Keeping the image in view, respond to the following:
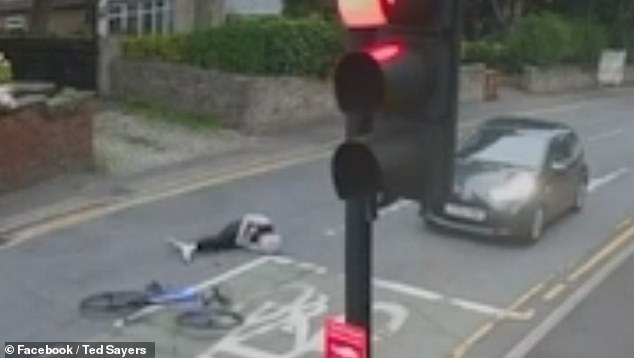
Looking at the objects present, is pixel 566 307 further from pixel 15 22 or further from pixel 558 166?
pixel 15 22

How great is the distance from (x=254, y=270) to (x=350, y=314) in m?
7.89

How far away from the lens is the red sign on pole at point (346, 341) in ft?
11.5

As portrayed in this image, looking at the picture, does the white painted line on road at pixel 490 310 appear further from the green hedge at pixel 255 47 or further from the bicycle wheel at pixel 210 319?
the green hedge at pixel 255 47

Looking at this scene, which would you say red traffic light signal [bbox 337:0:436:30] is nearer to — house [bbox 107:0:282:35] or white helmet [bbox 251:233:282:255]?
white helmet [bbox 251:233:282:255]

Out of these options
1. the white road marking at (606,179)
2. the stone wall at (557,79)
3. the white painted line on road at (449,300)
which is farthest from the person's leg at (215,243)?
the stone wall at (557,79)

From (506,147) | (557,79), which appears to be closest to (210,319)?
(506,147)

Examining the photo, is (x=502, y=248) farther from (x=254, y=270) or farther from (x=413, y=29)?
(x=413, y=29)

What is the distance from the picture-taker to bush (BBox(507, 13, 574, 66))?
3956 centimetres

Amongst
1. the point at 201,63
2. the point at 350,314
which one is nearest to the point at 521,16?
the point at 201,63

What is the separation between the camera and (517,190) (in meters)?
13.6

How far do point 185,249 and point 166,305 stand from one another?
2.09m

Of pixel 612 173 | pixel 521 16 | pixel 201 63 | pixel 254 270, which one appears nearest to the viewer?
pixel 254 270

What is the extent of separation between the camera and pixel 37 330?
9.20 m

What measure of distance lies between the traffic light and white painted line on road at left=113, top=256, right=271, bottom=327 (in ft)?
21.7
